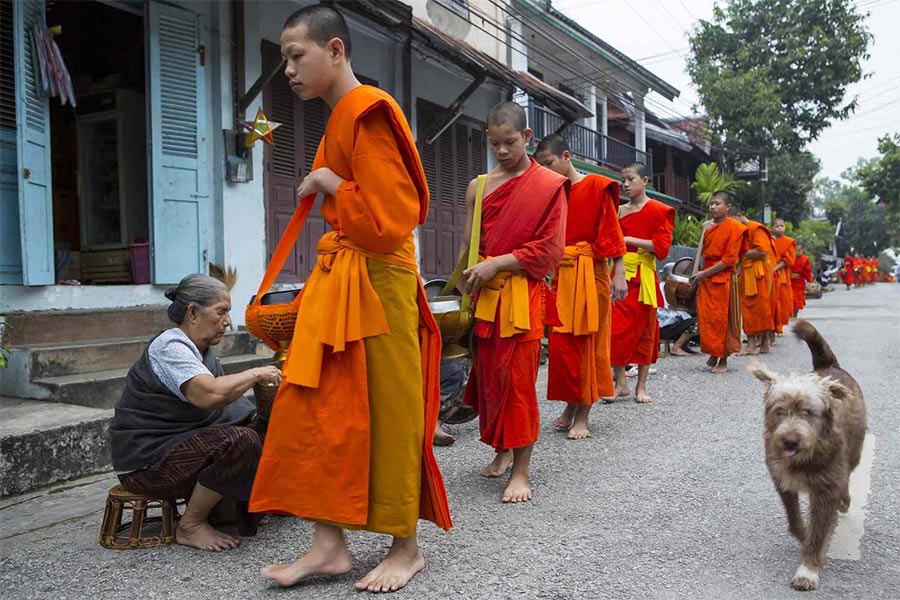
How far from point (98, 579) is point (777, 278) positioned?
410 inches

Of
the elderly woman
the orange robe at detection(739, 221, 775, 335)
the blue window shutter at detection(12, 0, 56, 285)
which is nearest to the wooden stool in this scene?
the elderly woman

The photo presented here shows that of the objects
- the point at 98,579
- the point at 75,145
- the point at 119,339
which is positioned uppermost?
the point at 75,145

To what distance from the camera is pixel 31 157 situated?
5754 mm

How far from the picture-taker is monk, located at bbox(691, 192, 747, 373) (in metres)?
8.21

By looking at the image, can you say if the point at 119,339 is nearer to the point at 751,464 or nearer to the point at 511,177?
the point at 511,177

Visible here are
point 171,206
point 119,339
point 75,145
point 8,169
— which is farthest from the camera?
point 75,145

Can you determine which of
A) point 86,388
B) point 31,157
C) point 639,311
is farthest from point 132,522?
point 639,311

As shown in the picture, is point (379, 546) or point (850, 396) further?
point (379, 546)

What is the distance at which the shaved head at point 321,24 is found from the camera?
8.88ft

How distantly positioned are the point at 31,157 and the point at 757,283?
781 centimetres

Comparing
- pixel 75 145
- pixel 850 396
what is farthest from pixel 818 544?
pixel 75 145

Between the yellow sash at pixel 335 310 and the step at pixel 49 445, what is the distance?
222 cm

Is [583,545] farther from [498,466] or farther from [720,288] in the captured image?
[720,288]

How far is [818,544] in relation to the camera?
2697 millimetres
